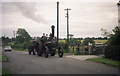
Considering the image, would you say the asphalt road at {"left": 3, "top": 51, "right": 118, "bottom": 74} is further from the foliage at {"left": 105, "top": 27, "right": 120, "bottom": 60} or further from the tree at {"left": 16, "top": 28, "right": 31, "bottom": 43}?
the tree at {"left": 16, "top": 28, "right": 31, "bottom": 43}

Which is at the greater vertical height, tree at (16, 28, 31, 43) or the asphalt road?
tree at (16, 28, 31, 43)

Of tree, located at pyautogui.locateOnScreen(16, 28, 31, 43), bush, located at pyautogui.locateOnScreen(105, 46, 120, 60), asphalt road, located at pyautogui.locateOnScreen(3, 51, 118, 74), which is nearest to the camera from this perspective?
asphalt road, located at pyautogui.locateOnScreen(3, 51, 118, 74)

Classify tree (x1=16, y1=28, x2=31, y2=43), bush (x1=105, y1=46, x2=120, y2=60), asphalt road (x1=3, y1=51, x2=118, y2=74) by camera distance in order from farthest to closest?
tree (x1=16, y1=28, x2=31, y2=43) < bush (x1=105, y1=46, x2=120, y2=60) < asphalt road (x1=3, y1=51, x2=118, y2=74)

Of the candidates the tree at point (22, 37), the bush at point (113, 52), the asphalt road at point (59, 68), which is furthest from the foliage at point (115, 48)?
the tree at point (22, 37)

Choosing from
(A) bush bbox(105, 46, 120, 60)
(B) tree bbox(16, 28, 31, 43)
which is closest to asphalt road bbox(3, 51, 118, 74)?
(A) bush bbox(105, 46, 120, 60)

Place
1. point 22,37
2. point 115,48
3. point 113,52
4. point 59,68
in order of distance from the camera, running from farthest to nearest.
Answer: point 22,37 < point 113,52 < point 115,48 < point 59,68

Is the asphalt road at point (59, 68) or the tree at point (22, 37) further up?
the tree at point (22, 37)

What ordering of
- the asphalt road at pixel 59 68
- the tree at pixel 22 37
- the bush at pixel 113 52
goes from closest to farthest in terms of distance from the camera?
the asphalt road at pixel 59 68 → the bush at pixel 113 52 → the tree at pixel 22 37

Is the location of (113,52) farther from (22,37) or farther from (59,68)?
(22,37)

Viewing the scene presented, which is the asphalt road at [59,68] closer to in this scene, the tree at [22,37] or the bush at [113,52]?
the bush at [113,52]

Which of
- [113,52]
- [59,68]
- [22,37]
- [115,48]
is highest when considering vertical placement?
[22,37]

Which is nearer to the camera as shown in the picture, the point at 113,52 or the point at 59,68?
the point at 59,68

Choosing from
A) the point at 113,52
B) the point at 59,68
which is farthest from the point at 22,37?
the point at 59,68

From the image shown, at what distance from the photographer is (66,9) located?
3800 cm
